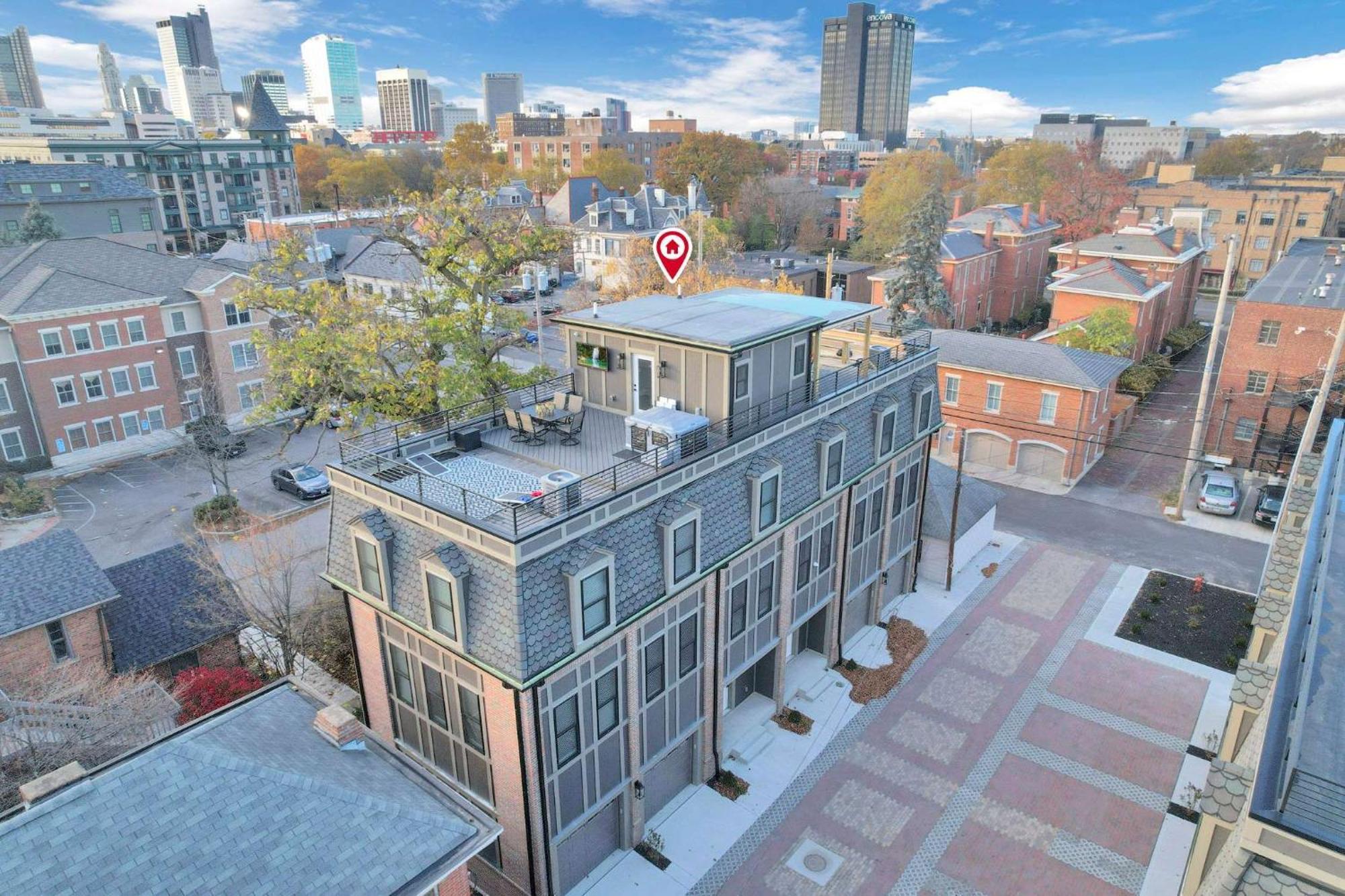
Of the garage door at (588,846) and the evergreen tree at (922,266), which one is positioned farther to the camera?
the evergreen tree at (922,266)

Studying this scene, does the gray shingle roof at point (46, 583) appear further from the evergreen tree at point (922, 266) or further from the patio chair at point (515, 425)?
the evergreen tree at point (922, 266)

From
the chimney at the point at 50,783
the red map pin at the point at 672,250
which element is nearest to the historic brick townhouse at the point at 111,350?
the red map pin at the point at 672,250

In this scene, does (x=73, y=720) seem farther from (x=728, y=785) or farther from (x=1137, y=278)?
(x=1137, y=278)

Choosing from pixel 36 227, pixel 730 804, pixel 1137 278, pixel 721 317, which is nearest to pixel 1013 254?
pixel 1137 278

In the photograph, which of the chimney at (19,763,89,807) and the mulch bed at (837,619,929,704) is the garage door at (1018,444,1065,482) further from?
the chimney at (19,763,89,807)

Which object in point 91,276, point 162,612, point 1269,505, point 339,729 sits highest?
point 91,276
